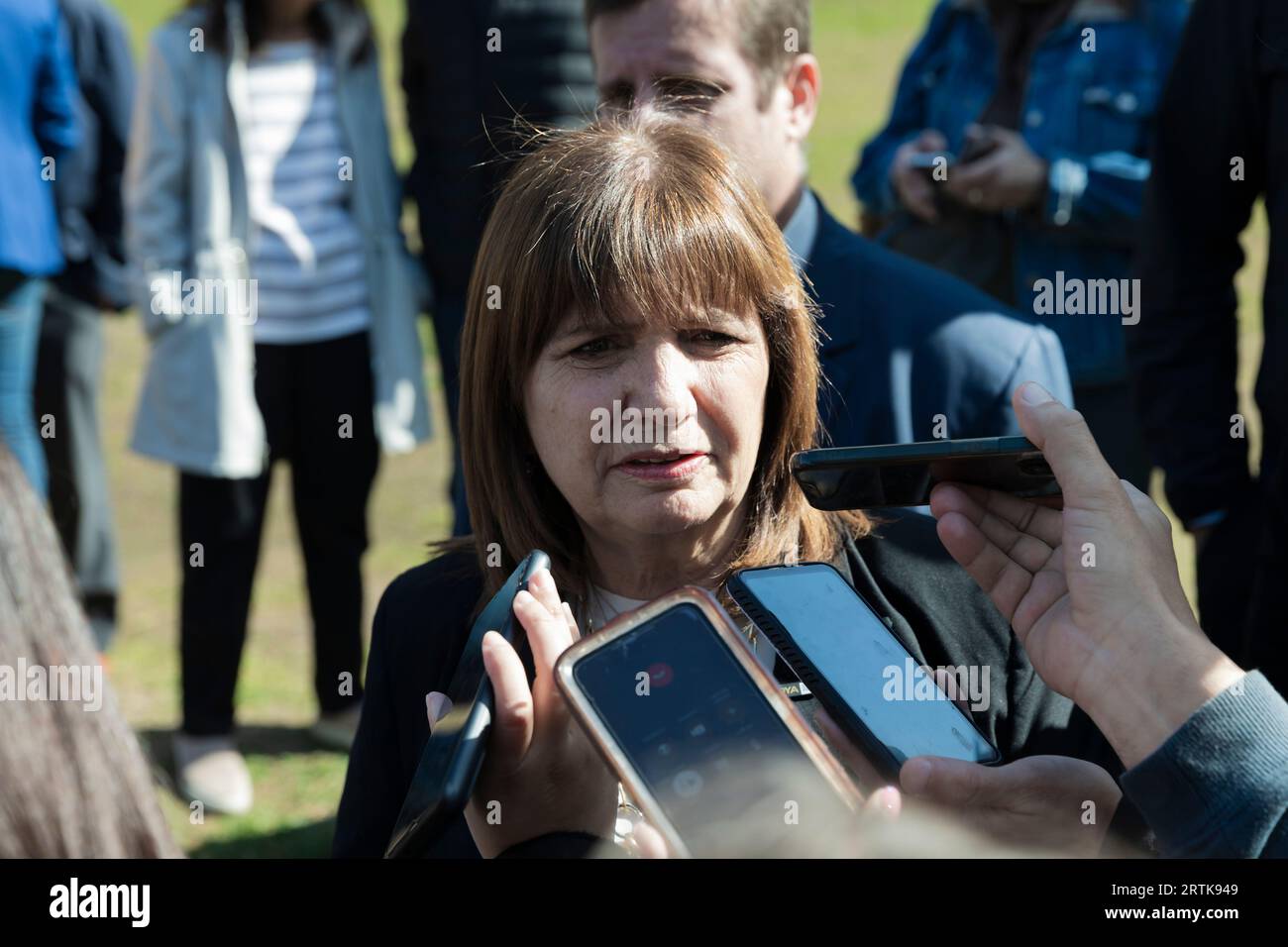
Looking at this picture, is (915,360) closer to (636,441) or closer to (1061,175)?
(636,441)

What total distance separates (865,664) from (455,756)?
520mm

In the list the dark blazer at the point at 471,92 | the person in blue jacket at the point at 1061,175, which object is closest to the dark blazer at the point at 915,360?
the person in blue jacket at the point at 1061,175

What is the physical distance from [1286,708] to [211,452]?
10.9ft

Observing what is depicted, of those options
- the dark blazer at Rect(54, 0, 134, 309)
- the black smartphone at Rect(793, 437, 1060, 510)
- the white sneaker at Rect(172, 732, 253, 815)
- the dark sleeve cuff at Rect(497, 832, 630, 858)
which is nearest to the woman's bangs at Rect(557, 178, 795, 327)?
the black smartphone at Rect(793, 437, 1060, 510)

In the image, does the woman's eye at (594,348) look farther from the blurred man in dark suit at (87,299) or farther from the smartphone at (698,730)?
the blurred man in dark suit at (87,299)

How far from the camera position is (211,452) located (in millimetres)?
4219

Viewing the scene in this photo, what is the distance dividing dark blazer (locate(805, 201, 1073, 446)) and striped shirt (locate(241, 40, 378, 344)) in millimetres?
2026

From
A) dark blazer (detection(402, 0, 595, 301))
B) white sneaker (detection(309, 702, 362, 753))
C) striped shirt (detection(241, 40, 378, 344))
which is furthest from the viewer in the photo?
white sneaker (detection(309, 702, 362, 753))

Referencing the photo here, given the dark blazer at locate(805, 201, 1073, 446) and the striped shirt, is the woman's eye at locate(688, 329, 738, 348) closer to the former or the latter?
the dark blazer at locate(805, 201, 1073, 446)

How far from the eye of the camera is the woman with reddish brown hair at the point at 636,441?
198cm

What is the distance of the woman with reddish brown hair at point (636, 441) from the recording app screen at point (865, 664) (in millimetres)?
208

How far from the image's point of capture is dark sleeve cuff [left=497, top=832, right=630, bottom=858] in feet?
4.84

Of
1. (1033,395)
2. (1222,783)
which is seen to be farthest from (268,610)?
(1222,783)

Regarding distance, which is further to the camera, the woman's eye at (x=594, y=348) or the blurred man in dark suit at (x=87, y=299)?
the blurred man in dark suit at (x=87, y=299)
